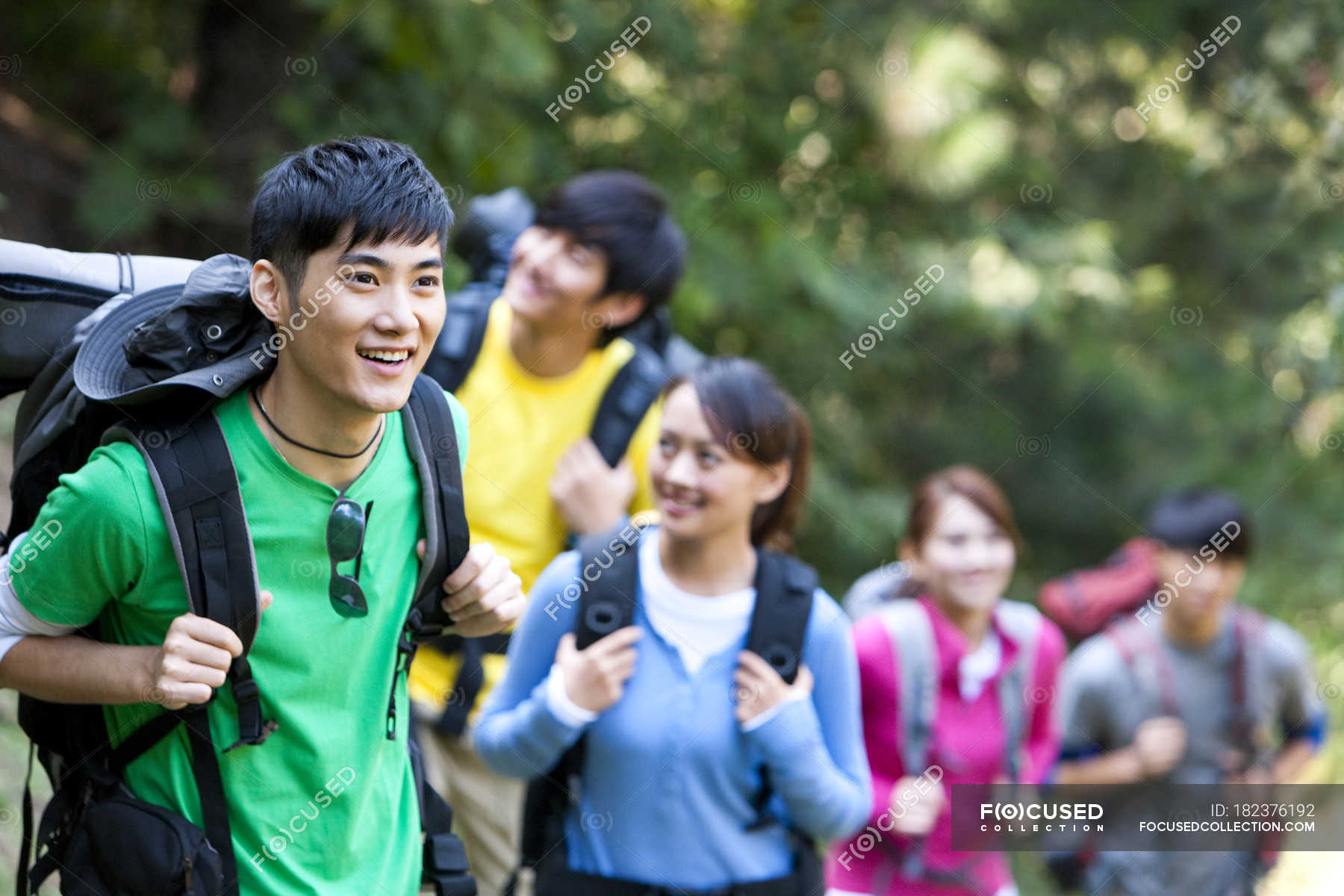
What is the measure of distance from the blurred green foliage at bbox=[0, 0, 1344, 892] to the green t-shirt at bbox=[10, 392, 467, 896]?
3053 mm

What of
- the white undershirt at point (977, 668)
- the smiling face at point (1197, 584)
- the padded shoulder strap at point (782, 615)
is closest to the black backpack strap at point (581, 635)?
the padded shoulder strap at point (782, 615)

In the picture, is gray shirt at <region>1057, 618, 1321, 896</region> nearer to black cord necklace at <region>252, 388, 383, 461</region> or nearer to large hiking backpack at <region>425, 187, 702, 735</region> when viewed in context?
large hiking backpack at <region>425, 187, 702, 735</region>

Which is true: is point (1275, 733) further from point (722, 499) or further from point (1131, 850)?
point (722, 499)

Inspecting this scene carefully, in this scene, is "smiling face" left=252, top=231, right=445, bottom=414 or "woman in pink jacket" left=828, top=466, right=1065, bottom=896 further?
"woman in pink jacket" left=828, top=466, right=1065, bottom=896

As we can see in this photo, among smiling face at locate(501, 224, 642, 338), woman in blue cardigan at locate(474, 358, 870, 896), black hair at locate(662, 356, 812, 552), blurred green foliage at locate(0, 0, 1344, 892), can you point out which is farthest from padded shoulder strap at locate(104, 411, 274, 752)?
blurred green foliage at locate(0, 0, 1344, 892)

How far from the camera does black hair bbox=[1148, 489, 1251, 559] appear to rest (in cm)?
490

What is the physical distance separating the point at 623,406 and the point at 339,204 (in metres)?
1.87

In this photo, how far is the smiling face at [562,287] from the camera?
12.7 ft

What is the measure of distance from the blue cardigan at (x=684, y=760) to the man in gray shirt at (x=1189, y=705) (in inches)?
72.3

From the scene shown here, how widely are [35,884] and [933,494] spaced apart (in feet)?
9.89

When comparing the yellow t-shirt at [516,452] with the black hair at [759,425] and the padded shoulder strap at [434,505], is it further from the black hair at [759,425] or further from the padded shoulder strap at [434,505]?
the padded shoulder strap at [434,505]

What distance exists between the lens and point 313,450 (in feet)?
6.74

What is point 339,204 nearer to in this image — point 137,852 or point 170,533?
point 170,533

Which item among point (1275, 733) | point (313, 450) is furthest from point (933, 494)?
point (313, 450)
